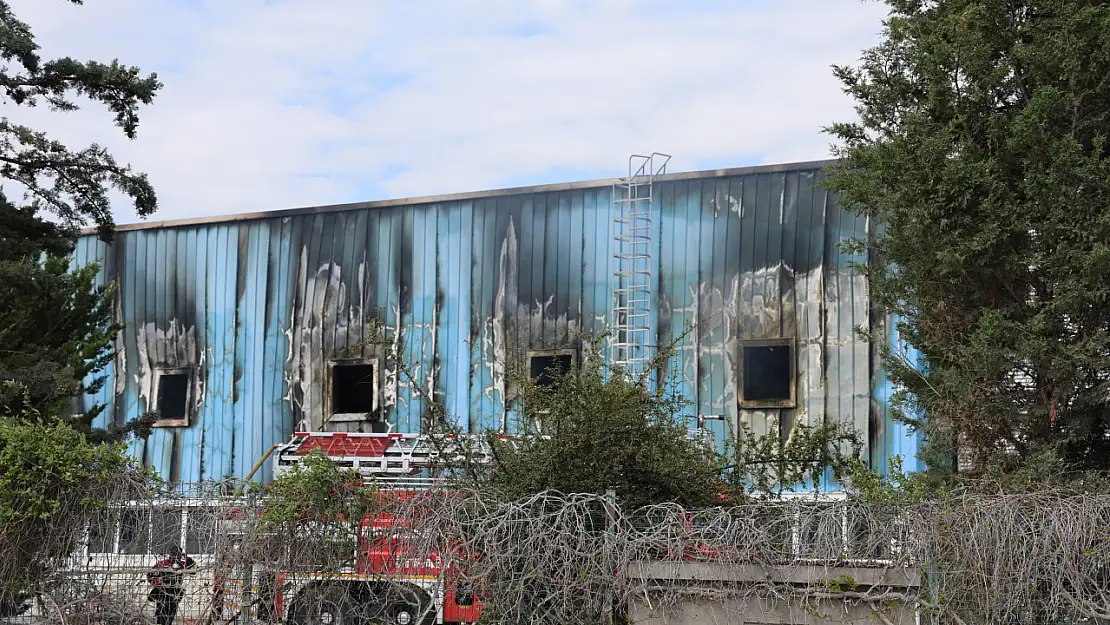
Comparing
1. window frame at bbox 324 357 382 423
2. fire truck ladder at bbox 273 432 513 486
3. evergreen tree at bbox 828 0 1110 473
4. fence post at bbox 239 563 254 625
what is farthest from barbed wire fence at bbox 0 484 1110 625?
window frame at bbox 324 357 382 423

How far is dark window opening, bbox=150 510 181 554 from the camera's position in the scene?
955 centimetres

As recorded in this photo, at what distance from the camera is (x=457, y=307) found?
21375mm

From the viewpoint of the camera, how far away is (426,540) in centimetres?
895

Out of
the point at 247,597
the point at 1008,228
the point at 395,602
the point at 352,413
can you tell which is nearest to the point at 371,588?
the point at 395,602

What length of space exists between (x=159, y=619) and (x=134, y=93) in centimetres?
793

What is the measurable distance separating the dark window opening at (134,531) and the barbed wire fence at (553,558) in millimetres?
16

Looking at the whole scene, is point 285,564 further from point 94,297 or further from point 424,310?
point 424,310

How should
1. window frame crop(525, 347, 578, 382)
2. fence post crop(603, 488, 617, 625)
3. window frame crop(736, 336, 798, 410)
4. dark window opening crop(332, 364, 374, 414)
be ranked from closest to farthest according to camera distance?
1. fence post crop(603, 488, 617, 625)
2. window frame crop(736, 336, 798, 410)
3. window frame crop(525, 347, 578, 382)
4. dark window opening crop(332, 364, 374, 414)

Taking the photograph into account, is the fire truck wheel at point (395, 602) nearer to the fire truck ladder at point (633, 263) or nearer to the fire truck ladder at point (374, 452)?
the fire truck ladder at point (374, 452)

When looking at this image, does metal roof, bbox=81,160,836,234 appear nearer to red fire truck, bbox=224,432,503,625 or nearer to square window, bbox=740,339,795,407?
square window, bbox=740,339,795,407

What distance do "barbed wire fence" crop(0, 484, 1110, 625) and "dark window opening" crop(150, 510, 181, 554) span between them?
0.02m

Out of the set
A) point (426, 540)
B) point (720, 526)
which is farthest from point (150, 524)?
point (720, 526)

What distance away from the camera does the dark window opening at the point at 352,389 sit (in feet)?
71.1

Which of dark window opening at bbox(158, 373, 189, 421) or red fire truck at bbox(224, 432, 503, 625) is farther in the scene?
→ dark window opening at bbox(158, 373, 189, 421)
